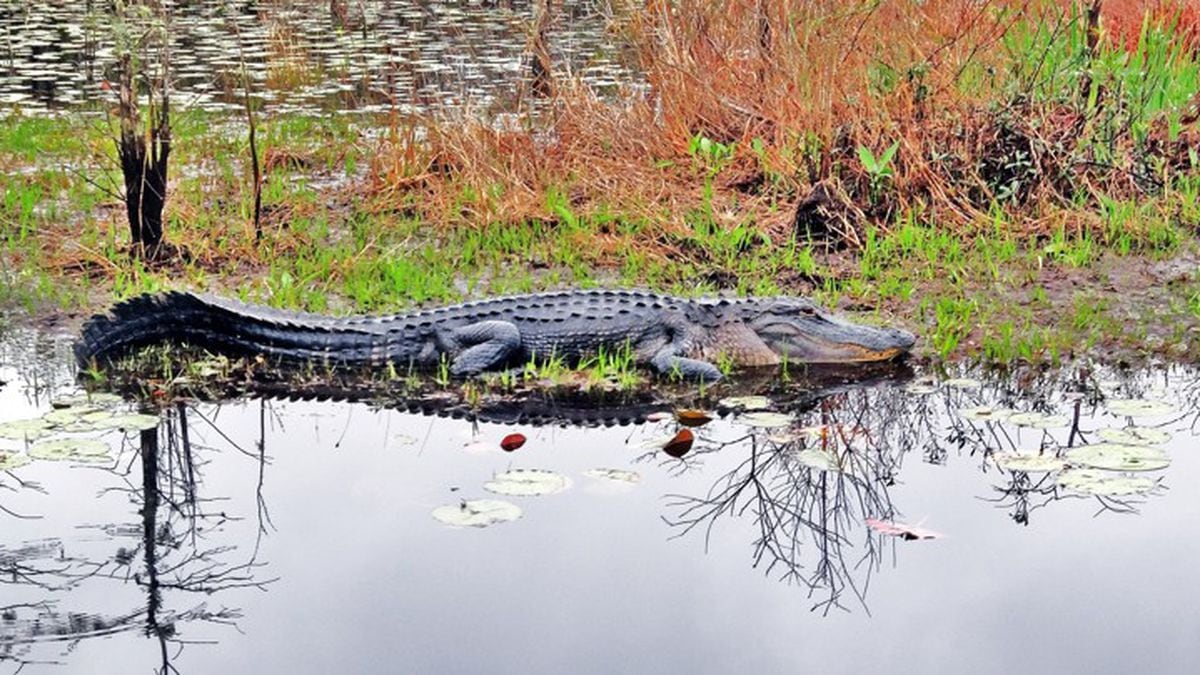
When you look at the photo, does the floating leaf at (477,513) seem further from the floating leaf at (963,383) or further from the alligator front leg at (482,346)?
the floating leaf at (963,383)

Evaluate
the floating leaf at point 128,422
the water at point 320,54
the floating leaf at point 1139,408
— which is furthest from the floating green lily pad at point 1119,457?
the water at point 320,54

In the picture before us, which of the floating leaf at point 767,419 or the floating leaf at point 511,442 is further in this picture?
the floating leaf at point 767,419

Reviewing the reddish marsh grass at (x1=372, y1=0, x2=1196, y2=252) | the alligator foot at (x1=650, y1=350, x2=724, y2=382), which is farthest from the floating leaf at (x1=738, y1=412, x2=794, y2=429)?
the reddish marsh grass at (x1=372, y1=0, x2=1196, y2=252)

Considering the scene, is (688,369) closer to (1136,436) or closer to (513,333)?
(513,333)

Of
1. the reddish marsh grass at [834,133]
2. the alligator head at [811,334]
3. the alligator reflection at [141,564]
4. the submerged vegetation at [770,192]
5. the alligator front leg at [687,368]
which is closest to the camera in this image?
the alligator reflection at [141,564]

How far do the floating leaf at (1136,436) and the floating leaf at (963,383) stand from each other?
734 mm

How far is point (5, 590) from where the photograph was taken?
13.1 ft

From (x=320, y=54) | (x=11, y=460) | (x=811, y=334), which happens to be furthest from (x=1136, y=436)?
(x=320, y=54)

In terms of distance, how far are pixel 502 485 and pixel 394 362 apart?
5.10 feet

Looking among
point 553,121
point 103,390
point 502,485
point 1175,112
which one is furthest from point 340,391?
point 1175,112

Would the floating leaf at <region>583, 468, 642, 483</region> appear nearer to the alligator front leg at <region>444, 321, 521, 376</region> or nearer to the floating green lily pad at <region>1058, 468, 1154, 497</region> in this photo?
the alligator front leg at <region>444, 321, 521, 376</region>

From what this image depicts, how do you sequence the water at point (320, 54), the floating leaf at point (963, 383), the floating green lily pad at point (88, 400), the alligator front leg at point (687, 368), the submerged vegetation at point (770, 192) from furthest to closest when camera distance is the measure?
1. the water at point (320, 54)
2. the submerged vegetation at point (770, 192)
3. the alligator front leg at point (687, 368)
4. the floating leaf at point (963, 383)
5. the floating green lily pad at point (88, 400)

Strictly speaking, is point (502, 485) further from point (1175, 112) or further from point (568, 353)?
point (1175, 112)

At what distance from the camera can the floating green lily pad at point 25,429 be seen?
16.7ft
